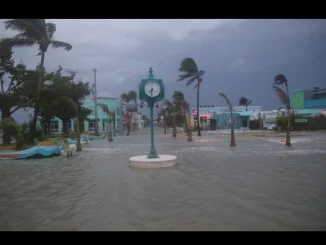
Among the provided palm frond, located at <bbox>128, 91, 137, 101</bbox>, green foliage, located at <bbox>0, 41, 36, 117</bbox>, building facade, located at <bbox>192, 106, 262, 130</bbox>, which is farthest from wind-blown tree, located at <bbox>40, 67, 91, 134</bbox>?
palm frond, located at <bbox>128, 91, 137, 101</bbox>

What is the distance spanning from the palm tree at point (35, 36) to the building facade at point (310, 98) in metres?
24.0

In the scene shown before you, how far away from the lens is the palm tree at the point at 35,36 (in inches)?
723

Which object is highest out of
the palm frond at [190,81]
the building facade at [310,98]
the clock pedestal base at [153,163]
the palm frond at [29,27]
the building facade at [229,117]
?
the palm frond at [29,27]

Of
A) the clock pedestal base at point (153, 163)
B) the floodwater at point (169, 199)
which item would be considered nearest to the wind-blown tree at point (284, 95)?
the floodwater at point (169, 199)

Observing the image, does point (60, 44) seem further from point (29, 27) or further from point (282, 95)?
point (282, 95)

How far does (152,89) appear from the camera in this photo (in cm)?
1152

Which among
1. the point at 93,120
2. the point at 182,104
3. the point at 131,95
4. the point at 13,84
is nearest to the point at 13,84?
the point at 13,84

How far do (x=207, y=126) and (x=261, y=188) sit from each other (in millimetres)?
51434

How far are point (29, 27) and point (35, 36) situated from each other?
879mm

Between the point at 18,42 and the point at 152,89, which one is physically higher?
the point at 18,42

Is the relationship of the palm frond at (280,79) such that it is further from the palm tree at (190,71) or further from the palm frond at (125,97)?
the palm frond at (125,97)

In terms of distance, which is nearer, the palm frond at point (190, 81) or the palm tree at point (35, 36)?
the palm tree at point (35, 36)

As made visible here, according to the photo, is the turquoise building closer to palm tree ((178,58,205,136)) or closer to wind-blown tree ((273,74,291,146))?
palm tree ((178,58,205,136))

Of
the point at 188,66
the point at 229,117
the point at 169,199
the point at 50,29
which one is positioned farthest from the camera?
the point at 229,117
